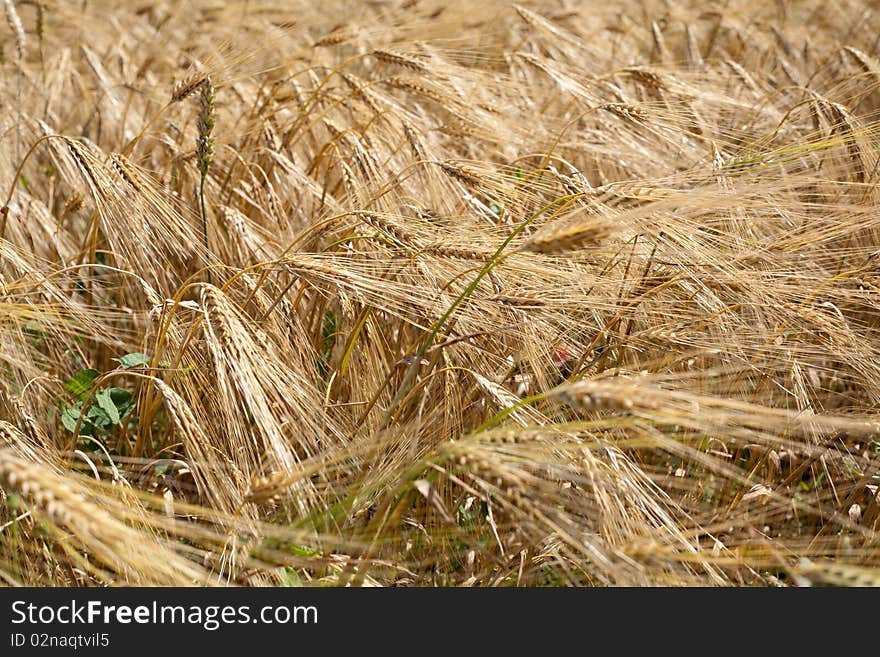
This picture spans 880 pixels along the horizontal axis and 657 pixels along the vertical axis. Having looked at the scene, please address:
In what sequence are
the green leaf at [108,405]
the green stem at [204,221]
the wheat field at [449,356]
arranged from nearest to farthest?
the wheat field at [449,356] → the green leaf at [108,405] → the green stem at [204,221]

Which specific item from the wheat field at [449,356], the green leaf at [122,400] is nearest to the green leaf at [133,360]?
the wheat field at [449,356]

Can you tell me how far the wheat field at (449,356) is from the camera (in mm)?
1217

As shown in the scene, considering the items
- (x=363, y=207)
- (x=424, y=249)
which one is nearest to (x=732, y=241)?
(x=424, y=249)

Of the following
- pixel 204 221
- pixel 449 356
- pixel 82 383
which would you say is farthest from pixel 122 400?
pixel 449 356

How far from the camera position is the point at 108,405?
166 centimetres

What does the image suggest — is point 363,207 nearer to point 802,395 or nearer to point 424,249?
point 424,249

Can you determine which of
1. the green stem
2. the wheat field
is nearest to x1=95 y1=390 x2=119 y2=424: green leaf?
the wheat field

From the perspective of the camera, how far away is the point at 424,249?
4.90 ft

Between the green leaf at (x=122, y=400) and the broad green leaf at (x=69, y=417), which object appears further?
the green leaf at (x=122, y=400)

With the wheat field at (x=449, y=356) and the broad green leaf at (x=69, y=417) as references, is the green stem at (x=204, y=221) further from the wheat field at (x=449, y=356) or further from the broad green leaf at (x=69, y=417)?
the broad green leaf at (x=69, y=417)

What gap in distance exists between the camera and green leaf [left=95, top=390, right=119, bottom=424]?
5.38ft

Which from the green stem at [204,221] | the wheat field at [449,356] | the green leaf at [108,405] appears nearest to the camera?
the wheat field at [449,356]

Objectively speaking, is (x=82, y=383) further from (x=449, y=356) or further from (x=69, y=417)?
(x=449, y=356)

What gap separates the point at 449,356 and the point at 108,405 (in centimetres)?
68
